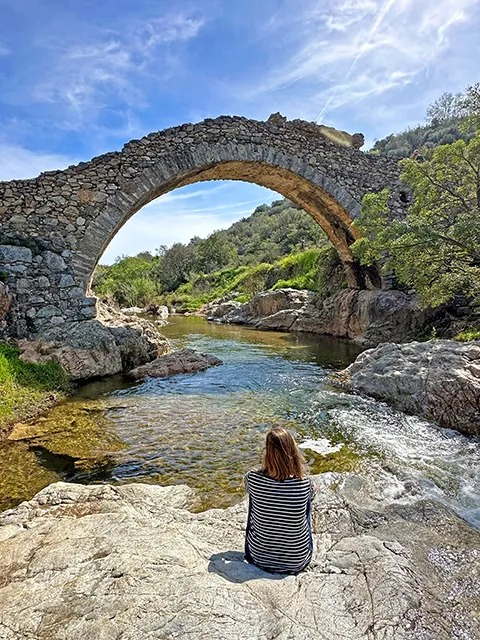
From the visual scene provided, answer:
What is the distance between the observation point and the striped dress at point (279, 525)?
7.32 ft

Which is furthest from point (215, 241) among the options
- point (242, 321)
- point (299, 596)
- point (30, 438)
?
point (299, 596)

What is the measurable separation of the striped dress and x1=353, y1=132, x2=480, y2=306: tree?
703 cm

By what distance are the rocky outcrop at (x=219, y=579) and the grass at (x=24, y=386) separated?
10.8 ft

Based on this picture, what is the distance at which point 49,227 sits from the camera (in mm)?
9914

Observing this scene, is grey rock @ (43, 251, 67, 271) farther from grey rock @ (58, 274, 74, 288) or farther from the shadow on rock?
the shadow on rock

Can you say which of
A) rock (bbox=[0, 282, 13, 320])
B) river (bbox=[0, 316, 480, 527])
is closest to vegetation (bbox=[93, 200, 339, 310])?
river (bbox=[0, 316, 480, 527])

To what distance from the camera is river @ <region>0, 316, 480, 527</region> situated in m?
4.05

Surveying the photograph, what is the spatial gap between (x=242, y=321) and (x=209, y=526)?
20.5 meters

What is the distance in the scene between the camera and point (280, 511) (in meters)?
2.28

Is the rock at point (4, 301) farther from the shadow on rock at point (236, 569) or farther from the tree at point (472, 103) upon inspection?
the tree at point (472, 103)

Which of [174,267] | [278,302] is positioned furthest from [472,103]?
[174,267]

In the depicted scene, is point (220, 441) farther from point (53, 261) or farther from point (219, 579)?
point (53, 261)

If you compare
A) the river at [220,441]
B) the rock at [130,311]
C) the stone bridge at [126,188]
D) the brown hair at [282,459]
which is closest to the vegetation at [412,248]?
the stone bridge at [126,188]

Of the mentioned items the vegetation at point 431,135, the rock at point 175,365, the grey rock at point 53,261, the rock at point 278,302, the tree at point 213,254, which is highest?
the vegetation at point 431,135
